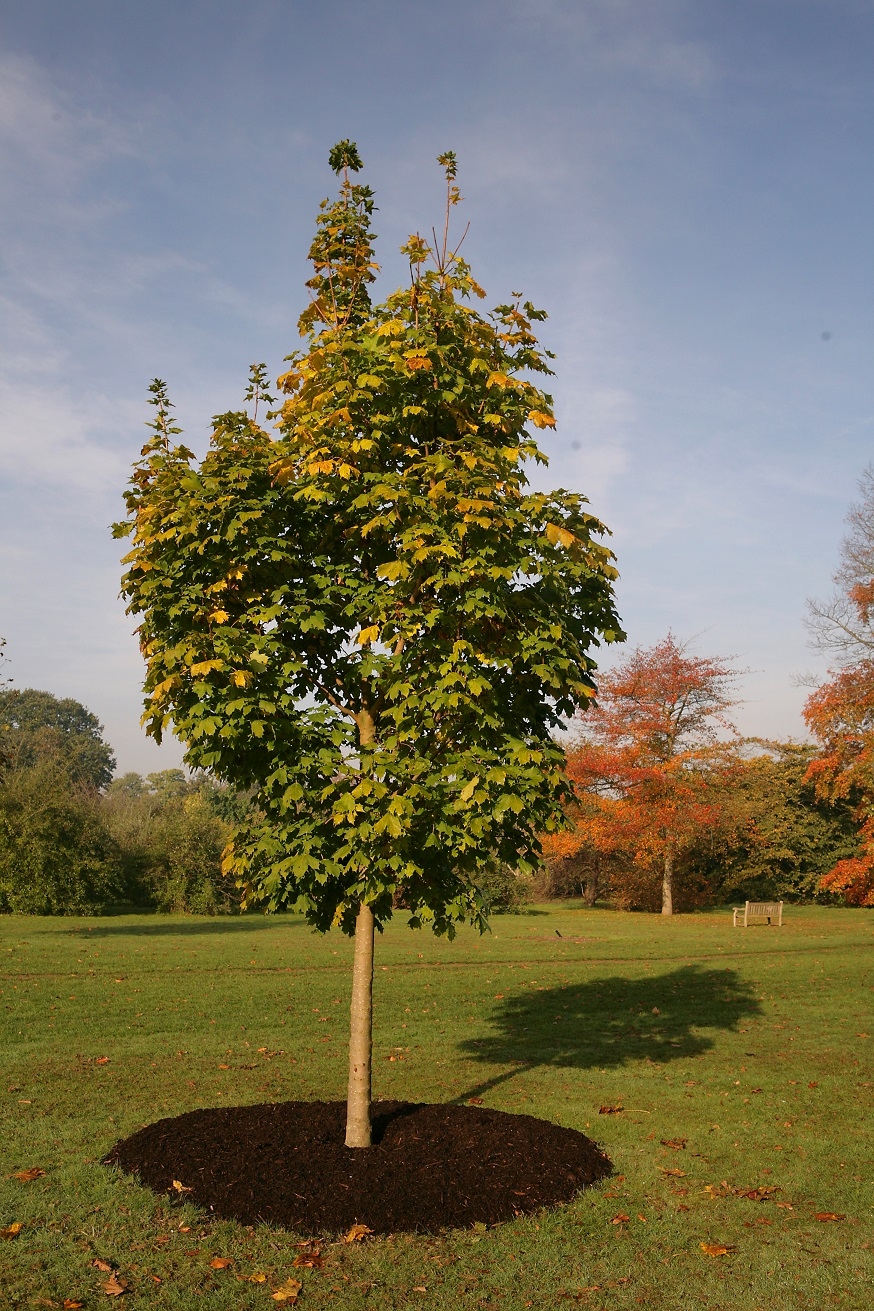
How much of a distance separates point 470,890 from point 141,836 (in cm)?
3432

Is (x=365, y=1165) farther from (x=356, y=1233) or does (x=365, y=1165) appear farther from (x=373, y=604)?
(x=373, y=604)

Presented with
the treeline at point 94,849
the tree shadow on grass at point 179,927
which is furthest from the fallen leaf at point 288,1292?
the tree shadow on grass at point 179,927

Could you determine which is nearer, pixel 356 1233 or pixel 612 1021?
pixel 356 1233

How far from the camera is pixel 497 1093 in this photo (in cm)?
973

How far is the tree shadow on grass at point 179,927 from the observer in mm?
26891

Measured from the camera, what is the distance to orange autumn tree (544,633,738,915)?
35.1 m

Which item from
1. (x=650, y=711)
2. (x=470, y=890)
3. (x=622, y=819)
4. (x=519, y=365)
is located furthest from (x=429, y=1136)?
(x=650, y=711)

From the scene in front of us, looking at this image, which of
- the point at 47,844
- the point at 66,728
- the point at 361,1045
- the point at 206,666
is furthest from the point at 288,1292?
the point at 66,728

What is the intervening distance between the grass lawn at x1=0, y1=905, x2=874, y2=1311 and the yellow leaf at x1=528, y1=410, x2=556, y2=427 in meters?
5.21

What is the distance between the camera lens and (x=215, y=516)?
6297mm

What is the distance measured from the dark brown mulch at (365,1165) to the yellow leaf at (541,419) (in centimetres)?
514

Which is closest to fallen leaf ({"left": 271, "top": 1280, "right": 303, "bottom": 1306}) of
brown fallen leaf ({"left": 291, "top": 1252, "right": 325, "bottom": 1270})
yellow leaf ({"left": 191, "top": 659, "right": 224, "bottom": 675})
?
brown fallen leaf ({"left": 291, "top": 1252, "right": 325, "bottom": 1270})

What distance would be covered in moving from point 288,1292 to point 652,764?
32.5 metres

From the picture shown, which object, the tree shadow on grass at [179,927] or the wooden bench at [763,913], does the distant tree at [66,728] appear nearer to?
the tree shadow on grass at [179,927]
